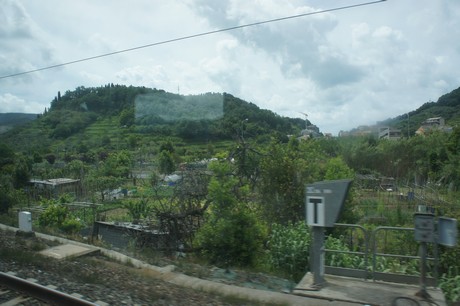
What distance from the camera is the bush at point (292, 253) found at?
1016 cm

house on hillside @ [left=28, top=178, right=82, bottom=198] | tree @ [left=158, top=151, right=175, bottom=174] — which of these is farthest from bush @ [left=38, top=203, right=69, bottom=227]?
tree @ [left=158, top=151, right=175, bottom=174]

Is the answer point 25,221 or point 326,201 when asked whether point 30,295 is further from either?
point 25,221

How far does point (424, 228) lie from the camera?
20.5 ft

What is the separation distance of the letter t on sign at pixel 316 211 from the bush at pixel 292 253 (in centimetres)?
324

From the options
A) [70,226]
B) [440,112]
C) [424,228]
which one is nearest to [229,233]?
[424,228]

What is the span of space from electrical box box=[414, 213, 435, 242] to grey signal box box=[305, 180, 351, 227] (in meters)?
1.19

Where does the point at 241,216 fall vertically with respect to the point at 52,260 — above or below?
above

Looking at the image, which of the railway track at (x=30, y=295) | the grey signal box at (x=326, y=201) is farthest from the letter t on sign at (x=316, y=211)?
the railway track at (x=30, y=295)

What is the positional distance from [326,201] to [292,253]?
3.72 metres

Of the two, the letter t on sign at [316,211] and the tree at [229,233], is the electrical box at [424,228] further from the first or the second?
the tree at [229,233]

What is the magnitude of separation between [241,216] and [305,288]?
12.6ft

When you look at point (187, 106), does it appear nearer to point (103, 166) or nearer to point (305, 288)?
point (103, 166)

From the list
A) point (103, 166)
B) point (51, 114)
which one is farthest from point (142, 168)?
point (51, 114)

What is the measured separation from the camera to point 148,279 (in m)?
7.89
